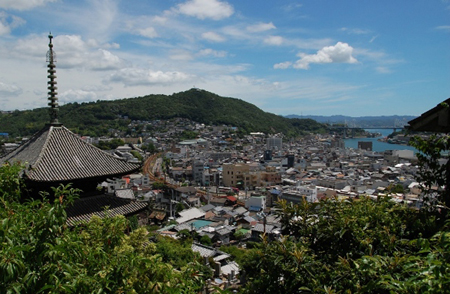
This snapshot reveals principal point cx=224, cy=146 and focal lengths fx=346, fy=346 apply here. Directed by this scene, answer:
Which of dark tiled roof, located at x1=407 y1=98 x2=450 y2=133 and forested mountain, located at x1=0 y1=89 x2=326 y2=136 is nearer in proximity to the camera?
dark tiled roof, located at x1=407 y1=98 x2=450 y2=133

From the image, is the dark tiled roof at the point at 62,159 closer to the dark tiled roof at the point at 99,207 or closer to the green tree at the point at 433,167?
the dark tiled roof at the point at 99,207

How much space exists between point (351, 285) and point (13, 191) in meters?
4.50

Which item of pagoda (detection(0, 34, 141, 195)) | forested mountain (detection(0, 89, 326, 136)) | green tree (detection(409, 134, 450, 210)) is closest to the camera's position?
green tree (detection(409, 134, 450, 210))

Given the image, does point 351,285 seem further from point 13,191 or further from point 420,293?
point 13,191

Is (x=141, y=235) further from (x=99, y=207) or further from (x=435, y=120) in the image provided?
(x=435, y=120)

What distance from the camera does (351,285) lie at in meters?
2.69

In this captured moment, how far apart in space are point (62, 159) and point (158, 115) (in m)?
110

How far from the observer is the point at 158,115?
376ft

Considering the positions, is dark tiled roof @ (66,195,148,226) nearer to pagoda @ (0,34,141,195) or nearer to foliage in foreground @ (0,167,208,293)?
pagoda @ (0,34,141,195)

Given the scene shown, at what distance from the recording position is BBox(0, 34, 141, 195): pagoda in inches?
259

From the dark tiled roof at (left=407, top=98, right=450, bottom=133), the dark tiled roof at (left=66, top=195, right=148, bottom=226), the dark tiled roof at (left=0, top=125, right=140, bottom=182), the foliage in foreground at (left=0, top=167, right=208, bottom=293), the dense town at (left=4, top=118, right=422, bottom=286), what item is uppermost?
the dark tiled roof at (left=407, top=98, right=450, bottom=133)

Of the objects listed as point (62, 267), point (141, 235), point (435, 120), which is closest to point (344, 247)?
point (435, 120)

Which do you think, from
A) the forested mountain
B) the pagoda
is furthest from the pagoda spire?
the forested mountain

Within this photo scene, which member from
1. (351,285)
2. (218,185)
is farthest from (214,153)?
(351,285)
